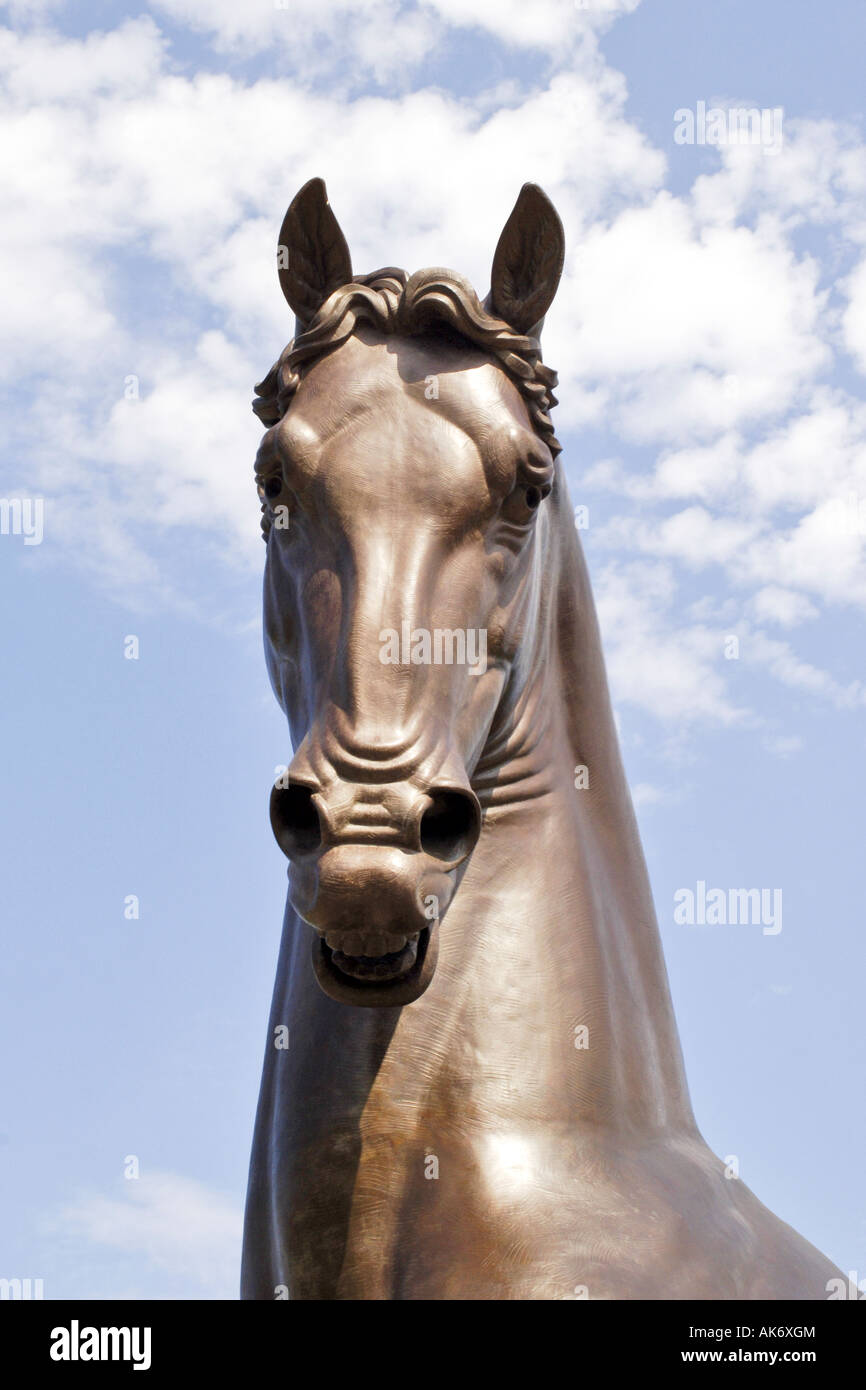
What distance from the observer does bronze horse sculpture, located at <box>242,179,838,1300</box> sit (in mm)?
2656

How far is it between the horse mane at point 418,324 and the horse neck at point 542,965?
36 cm

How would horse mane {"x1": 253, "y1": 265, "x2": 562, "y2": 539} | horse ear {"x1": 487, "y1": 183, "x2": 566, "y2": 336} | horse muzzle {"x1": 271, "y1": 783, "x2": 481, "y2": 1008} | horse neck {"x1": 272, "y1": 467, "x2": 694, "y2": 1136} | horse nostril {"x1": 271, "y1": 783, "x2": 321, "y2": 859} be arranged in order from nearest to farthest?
horse muzzle {"x1": 271, "y1": 783, "x2": 481, "y2": 1008} < horse nostril {"x1": 271, "y1": 783, "x2": 321, "y2": 859} < horse neck {"x1": 272, "y1": 467, "x2": 694, "y2": 1136} < horse mane {"x1": 253, "y1": 265, "x2": 562, "y2": 539} < horse ear {"x1": 487, "y1": 183, "x2": 566, "y2": 336}

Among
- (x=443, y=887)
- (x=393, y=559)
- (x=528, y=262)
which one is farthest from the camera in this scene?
(x=528, y=262)

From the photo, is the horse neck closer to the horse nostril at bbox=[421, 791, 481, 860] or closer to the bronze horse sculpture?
the bronze horse sculpture

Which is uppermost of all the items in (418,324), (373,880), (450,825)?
(418,324)

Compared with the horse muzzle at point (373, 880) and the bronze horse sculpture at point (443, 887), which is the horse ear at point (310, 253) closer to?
the bronze horse sculpture at point (443, 887)

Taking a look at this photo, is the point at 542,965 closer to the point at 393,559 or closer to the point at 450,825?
the point at 450,825

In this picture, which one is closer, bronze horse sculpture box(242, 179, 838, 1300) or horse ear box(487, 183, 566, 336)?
bronze horse sculpture box(242, 179, 838, 1300)

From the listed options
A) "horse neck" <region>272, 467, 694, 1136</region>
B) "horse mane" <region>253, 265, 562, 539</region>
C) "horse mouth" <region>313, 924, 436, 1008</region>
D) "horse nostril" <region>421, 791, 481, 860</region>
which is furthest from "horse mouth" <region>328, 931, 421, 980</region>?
"horse mane" <region>253, 265, 562, 539</region>

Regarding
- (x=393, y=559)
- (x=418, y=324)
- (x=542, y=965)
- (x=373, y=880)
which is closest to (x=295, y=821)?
(x=373, y=880)

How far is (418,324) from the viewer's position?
126 inches

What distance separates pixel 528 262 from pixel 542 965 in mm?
1414
